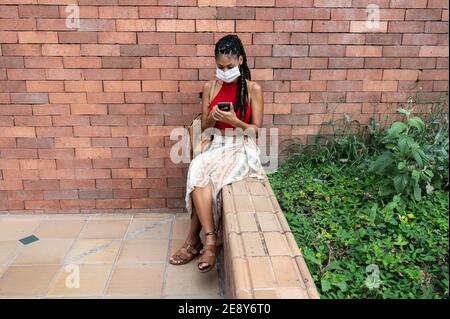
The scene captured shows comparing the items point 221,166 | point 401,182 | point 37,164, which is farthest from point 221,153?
point 37,164

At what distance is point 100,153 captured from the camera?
3.87m

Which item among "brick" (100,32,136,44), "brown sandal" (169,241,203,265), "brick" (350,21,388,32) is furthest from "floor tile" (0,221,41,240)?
"brick" (350,21,388,32)

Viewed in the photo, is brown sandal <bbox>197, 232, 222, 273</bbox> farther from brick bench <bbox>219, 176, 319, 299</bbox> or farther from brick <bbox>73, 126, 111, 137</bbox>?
brick <bbox>73, 126, 111, 137</bbox>

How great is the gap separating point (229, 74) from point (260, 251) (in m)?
1.41

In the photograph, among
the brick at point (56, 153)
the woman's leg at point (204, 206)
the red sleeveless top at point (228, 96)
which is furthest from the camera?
the brick at point (56, 153)

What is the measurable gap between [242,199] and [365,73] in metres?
1.82

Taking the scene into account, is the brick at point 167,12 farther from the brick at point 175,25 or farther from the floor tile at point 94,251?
the floor tile at point 94,251

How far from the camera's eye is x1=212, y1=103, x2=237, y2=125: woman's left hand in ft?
9.94

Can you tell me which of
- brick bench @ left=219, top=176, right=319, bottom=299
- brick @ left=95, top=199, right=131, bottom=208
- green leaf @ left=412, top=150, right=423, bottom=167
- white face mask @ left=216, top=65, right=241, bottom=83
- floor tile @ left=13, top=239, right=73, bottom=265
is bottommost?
floor tile @ left=13, top=239, right=73, bottom=265

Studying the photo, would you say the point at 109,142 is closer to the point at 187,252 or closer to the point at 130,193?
the point at 130,193

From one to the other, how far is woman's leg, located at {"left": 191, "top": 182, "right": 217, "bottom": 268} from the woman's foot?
295 mm

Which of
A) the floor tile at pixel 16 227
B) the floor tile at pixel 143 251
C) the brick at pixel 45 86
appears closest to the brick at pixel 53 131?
the brick at pixel 45 86

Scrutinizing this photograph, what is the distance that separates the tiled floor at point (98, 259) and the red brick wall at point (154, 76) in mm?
237

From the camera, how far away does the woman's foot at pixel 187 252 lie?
315 cm
